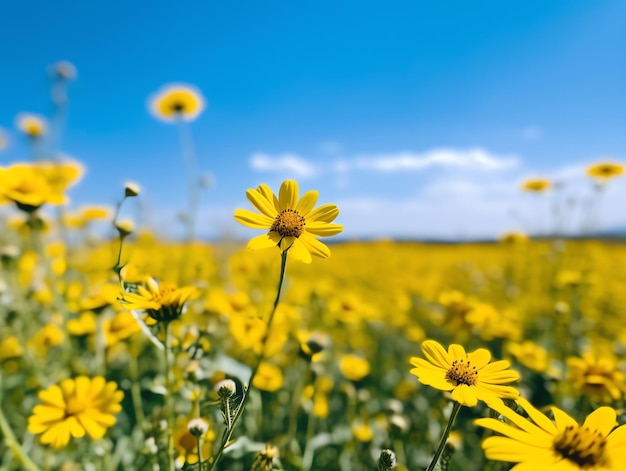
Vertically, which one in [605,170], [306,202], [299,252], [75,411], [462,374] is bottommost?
[75,411]

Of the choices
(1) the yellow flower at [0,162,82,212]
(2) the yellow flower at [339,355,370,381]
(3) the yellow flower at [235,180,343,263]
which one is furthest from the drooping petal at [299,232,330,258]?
(2) the yellow flower at [339,355,370,381]

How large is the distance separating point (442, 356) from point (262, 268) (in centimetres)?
228

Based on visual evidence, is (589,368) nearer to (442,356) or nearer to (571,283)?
(442,356)

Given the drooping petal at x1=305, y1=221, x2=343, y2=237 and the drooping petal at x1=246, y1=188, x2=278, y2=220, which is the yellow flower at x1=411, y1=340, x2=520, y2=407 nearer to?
the drooping petal at x1=305, y1=221, x2=343, y2=237

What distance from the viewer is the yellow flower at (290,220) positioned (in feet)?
2.78

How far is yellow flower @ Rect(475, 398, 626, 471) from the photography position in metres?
0.59

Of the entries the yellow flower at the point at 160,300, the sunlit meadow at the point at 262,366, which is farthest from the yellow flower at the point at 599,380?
the yellow flower at the point at 160,300

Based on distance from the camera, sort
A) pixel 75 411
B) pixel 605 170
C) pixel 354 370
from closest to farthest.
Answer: pixel 75 411 → pixel 354 370 → pixel 605 170

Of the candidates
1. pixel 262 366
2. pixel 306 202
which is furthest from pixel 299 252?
pixel 262 366

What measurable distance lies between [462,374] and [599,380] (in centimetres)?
77

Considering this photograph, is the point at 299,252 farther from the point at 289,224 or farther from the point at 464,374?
the point at 464,374

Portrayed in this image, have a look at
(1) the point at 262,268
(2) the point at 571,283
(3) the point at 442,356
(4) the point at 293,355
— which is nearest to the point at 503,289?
(2) the point at 571,283

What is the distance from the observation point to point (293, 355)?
2152mm

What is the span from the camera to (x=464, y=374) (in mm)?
779
